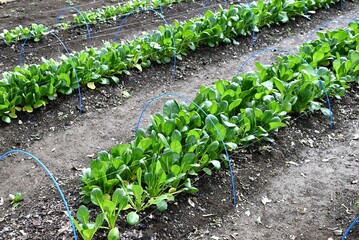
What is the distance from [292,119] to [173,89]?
6.03ft

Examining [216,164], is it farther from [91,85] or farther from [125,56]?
[125,56]

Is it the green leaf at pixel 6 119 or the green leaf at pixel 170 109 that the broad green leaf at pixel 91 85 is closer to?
the green leaf at pixel 6 119

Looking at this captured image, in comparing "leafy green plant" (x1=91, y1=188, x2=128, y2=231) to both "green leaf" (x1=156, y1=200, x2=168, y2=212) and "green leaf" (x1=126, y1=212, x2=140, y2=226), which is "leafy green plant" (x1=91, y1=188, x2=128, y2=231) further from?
"green leaf" (x1=156, y1=200, x2=168, y2=212)

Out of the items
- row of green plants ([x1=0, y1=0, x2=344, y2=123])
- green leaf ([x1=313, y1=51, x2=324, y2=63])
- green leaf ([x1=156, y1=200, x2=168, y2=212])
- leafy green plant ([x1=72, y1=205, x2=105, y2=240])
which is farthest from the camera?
green leaf ([x1=313, y1=51, x2=324, y2=63])

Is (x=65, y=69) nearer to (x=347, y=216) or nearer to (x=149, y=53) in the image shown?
(x=149, y=53)

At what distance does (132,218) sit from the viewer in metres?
3.58

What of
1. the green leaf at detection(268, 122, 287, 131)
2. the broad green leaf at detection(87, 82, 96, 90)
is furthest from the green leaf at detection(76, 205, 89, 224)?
the broad green leaf at detection(87, 82, 96, 90)

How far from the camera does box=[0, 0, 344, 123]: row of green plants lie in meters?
5.42

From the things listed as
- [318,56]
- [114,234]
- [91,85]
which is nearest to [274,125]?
[318,56]

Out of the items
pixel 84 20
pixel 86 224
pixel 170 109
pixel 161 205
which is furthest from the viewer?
pixel 84 20

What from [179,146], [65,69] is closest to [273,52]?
[65,69]

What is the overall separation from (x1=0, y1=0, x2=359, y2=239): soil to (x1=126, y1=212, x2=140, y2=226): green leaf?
107mm

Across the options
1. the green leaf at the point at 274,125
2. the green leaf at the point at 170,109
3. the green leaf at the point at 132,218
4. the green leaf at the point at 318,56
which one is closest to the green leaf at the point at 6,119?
the green leaf at the point at 170,109

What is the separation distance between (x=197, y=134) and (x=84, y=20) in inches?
169
